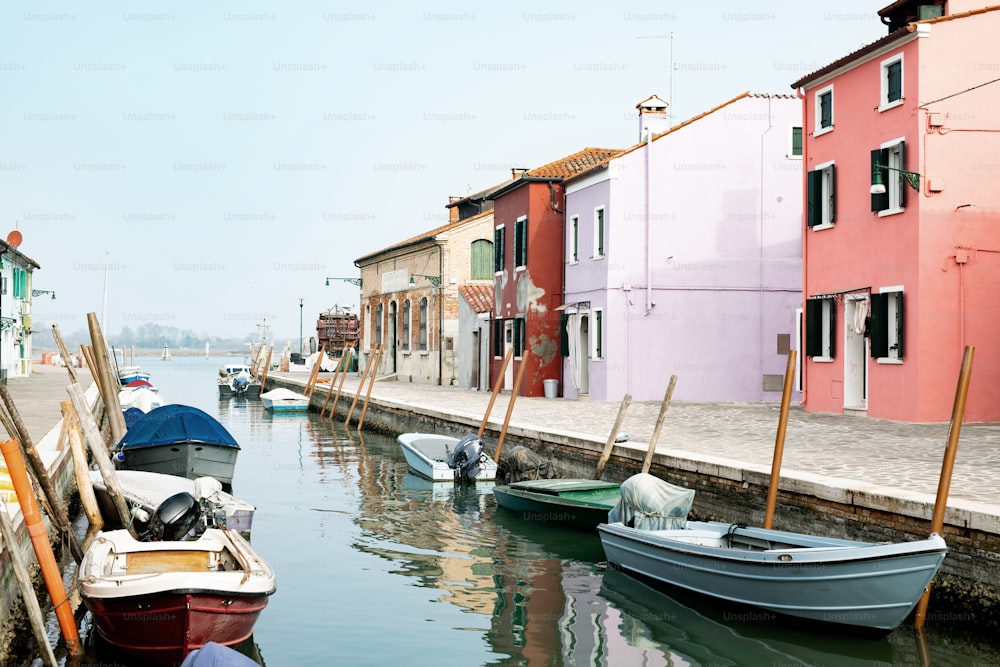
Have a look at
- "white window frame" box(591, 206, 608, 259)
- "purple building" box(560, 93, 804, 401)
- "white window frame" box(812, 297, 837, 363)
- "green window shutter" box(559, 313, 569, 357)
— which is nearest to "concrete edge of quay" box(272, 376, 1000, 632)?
"white window frame" box(812, 297, 837, 363)

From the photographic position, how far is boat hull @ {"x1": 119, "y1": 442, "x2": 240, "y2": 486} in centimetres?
1811

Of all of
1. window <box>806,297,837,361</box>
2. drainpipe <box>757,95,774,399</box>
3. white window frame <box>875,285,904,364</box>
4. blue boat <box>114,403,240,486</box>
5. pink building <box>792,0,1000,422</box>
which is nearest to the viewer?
blue boat <box>114,403,240,486</box>

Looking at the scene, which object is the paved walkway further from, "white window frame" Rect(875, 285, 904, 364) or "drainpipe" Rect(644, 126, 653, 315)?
"drainpipe" Rect(644, 126, 653, 315)

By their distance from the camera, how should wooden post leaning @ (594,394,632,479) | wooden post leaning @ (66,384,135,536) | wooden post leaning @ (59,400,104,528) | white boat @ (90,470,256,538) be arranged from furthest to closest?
wooden post leaning @ (594,394,632,479)
white boat @ (90,470,256,538)
wooden post leaning @ (66,384,135,536)
wooden post leaning @ (59,400,104,528)

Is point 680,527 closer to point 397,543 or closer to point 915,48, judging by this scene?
point 397,543

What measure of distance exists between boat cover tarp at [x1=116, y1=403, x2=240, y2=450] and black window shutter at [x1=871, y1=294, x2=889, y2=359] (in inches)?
461

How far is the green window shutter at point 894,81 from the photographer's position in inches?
754

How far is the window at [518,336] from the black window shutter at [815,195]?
10.8 metres

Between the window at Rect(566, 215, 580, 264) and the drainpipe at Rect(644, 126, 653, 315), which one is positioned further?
the window at Rect(566, 215, 580, 264)

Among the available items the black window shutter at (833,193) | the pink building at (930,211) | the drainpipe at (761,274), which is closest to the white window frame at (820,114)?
the black window shutter at (833,193)

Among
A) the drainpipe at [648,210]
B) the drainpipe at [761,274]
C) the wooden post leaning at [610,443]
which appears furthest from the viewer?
the drainpipe at [761,274]

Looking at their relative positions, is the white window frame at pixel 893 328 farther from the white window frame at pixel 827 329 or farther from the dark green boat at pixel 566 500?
the dark green boat at pixel 566 500

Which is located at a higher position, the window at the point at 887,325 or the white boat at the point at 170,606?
the window at the point at 887,325

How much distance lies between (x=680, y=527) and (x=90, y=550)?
5.99m
